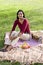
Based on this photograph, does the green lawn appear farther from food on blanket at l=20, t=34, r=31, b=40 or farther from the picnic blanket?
the picnic blanket

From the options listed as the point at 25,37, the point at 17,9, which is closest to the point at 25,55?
the point at 25,37

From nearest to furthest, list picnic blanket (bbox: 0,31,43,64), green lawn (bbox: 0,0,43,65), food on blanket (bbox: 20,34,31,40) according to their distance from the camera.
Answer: picnic blanket (bbox: 0,31,43,64) → food on blanket (bbox: 20,34,31,40) → green lawn (bbox: 0,0,43,65)

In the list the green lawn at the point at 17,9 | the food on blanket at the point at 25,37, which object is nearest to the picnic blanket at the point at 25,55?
the food on blanket at the point at 25,37

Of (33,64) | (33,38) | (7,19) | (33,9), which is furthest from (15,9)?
(33,64)

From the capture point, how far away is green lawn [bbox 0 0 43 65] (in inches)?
Result: 407

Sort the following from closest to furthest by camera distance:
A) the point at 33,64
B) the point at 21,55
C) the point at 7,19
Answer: the point at 33,64
the point at 21,55
the point at 7,19

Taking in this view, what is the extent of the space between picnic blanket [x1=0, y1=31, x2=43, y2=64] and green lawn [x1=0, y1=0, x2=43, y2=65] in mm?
881

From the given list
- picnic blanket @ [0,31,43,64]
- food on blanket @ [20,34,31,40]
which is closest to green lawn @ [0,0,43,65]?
food on blanket @ [20,34,31,40]

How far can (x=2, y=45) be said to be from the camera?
7.61 metres

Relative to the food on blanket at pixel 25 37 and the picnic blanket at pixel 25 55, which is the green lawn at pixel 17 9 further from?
the picnic blanket at pixel 25 55

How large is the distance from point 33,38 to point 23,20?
2.38 ft

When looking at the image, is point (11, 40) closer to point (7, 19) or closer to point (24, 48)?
point (24, 48)

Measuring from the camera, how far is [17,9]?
13.6 meters

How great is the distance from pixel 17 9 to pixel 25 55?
7.22 meters
